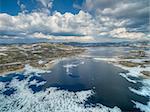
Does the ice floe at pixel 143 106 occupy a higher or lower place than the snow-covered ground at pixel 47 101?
higher

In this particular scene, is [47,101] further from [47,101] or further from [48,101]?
[48,101]

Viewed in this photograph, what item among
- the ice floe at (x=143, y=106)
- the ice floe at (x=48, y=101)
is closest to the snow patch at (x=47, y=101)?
the ice floe at (x=48, y=101)

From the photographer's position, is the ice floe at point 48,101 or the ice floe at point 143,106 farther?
the ice floe at point 48,101

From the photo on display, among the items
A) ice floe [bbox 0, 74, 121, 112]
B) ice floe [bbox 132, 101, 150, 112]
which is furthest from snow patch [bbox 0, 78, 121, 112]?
ice floe [bbox 132, 101, 150, 112]

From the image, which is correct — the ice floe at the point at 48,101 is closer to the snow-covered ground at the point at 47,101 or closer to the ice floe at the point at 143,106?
the snow-covered ground at the point at 47,101

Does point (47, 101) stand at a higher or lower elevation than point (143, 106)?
lower

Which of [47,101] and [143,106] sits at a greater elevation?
[143,106]

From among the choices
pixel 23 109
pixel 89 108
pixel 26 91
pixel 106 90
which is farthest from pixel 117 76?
pixel 23 109

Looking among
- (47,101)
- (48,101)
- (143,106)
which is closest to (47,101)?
(47,101)

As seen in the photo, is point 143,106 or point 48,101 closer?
point 143,106

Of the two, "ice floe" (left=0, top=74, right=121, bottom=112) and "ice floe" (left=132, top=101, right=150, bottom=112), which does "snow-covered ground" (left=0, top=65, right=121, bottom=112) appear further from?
"ice floe" (left=132, top=101, right=150, bottom=112)

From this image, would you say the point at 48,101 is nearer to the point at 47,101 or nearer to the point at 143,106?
the point at 47,101

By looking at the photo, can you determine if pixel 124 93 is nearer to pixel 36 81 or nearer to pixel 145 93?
pixel 145 93

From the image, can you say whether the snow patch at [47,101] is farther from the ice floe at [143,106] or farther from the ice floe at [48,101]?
the ice floe at [143,106]
